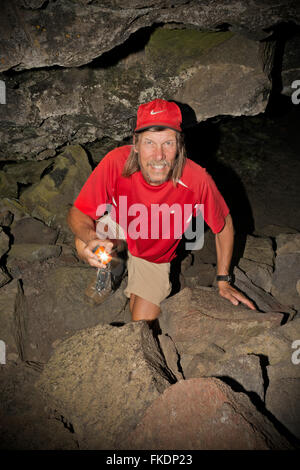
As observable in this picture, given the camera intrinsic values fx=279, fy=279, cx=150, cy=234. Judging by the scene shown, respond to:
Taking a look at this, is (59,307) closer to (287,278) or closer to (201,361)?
(201,361)

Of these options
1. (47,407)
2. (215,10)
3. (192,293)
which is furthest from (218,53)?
(47,407)

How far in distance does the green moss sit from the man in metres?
1.40

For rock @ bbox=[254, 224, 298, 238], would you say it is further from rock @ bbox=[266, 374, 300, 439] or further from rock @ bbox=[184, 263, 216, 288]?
rock @ bbox=[266, 374, 300, 439]

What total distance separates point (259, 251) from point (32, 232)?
342 cm

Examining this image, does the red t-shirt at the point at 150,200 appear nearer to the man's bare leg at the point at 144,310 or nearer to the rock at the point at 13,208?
the man's bare leg at the point at 144,310

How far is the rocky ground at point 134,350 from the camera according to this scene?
171 centimetres

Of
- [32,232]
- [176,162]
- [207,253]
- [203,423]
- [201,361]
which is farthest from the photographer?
[207,253]

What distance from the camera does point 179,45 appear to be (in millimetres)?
A: 3668

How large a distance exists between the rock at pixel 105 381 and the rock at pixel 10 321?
868mm

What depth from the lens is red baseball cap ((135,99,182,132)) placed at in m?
2.59

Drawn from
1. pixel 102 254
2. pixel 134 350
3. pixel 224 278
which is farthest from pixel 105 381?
pixel 224 278

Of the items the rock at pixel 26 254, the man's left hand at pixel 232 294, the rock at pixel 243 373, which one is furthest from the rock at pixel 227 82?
the rock at pixel 243 373
